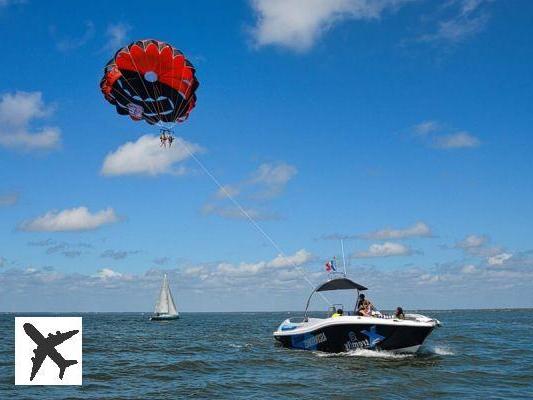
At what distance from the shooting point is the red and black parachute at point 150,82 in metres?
26.7

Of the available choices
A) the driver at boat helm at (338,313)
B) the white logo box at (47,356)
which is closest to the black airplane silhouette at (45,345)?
the white logo box at (47,356)

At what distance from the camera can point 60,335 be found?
10578mm

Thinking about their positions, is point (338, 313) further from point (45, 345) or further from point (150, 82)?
point (45, 345)

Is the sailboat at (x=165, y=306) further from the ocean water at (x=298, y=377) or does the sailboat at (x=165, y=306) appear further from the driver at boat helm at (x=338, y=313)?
the driver at boat helm at (x=338, y=313)

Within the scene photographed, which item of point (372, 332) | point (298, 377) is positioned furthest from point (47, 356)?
point (372, 332)

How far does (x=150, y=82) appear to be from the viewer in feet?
90.2

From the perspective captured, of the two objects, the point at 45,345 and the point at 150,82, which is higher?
the point at 150,82

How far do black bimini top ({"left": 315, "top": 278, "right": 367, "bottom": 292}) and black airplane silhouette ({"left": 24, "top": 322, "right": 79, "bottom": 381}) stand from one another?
18.5m

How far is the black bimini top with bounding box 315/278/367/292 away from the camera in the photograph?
27.4m

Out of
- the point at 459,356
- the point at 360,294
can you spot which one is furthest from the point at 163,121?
the point at 459,356

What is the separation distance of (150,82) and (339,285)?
43.4 ft

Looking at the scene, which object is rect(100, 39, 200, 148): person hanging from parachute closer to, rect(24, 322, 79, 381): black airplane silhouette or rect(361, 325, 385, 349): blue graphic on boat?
rect(361, 325, 385, 349): blue graphic on boat

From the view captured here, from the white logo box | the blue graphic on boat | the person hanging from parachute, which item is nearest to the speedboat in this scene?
the blue graphic on boat

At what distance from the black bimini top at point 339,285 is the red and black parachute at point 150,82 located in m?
10.8
